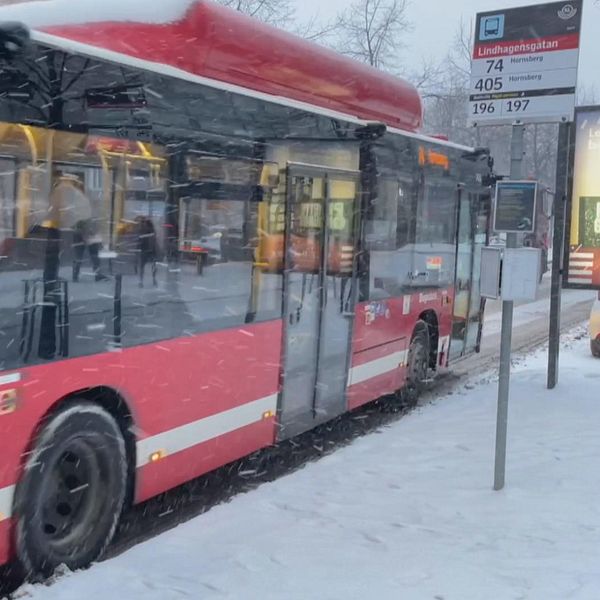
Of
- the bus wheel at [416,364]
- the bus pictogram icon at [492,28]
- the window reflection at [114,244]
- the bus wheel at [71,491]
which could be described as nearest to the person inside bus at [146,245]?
the window reflection at [114,244]

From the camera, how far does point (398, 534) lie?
4.82m

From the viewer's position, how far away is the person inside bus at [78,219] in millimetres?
4105

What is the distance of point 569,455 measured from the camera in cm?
648

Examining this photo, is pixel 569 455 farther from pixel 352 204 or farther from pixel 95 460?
pixel 95 460

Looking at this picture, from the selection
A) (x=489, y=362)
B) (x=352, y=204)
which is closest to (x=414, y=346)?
(x=352, y=204)

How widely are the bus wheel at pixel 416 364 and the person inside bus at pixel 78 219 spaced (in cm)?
522

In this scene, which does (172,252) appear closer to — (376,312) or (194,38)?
(194,38)

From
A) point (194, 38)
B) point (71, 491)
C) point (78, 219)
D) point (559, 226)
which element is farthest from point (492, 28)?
point (71, 491)

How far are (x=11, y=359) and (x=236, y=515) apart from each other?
6.43ft

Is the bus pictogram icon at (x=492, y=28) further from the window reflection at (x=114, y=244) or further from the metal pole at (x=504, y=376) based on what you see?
the window reflection at (x=114, y=244)

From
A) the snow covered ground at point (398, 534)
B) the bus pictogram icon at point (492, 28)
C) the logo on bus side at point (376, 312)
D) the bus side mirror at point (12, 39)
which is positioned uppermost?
the bus pictogram icon at point (492, 28)

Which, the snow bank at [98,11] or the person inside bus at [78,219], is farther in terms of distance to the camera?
the snow bank at [98,11]

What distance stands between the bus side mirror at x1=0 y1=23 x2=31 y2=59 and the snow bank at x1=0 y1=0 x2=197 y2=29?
1.80m

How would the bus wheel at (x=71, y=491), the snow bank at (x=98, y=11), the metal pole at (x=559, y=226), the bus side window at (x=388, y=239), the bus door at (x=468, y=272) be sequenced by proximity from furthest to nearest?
the bus door at (x=468, y=272) → the metal pole at (x=559, y=226) → the bus side window at (x=388, y=239) → the snow bank at (x=98, y=11) → the bus wheel at (x=71, y=491)
